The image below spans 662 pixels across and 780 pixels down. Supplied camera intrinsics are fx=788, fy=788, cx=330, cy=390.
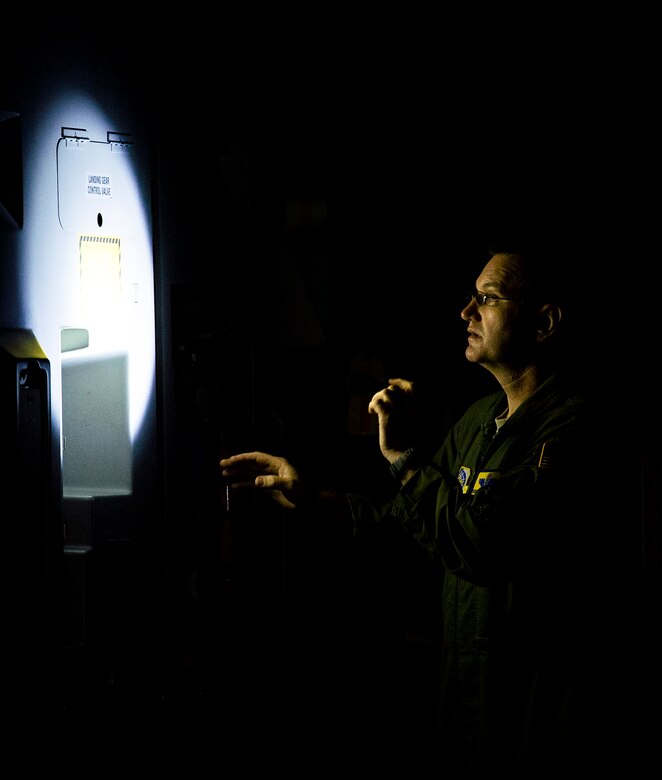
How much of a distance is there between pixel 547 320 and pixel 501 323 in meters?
0.10

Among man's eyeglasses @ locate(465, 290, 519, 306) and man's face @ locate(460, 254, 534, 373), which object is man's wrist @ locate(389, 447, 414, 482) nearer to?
man's face @ locate(460, 254, 534, 373)

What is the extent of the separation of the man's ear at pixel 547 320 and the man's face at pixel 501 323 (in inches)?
0.7

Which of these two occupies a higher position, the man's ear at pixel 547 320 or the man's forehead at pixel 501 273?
the man's forehead at pixel 501 273

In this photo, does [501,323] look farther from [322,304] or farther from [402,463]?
[322,304]

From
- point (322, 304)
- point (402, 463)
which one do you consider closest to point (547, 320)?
point (402, 463)

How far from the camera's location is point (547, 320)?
5.37 ft

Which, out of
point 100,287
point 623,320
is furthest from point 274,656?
point 623,320

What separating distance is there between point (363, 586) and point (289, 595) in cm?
23

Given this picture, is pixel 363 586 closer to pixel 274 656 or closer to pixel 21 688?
pixel 274 656

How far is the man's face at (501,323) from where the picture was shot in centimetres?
163

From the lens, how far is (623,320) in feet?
6.39

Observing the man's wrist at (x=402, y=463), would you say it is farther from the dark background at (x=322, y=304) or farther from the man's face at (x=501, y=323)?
the dark background at (x=322, y=304)

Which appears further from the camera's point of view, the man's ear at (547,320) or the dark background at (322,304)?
the dark background at (322,304)

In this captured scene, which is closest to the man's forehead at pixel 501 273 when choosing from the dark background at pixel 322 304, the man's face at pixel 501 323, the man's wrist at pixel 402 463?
the man's face at pixel 501 323
